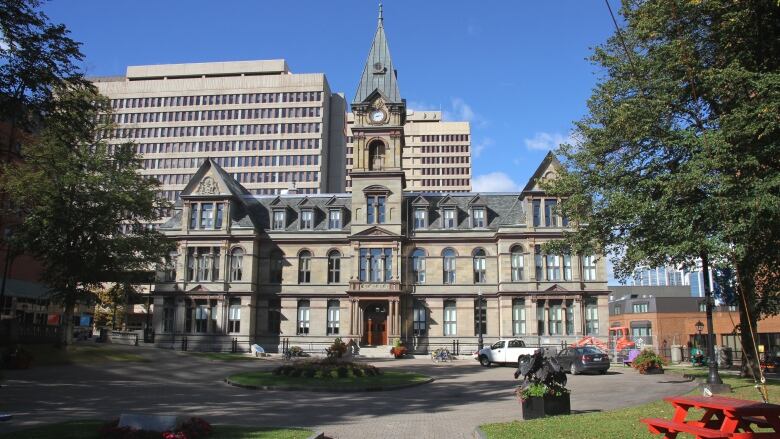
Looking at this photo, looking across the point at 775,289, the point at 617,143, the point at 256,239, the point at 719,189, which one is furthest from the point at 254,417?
the point at 256,239

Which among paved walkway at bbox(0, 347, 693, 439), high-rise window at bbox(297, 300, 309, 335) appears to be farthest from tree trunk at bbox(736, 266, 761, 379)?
high-rise window at bbox(297, 300, 309, 335)

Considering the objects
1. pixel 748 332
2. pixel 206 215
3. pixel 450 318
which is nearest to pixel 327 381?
pixel 748 332

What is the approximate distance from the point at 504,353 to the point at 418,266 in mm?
16130

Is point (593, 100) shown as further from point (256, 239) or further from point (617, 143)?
point (256, 239)

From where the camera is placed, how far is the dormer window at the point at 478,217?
51.8 meters

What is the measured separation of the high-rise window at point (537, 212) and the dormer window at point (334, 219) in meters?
16.7

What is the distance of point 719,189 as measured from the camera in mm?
18766

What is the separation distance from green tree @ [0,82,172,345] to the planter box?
29558 millimetres

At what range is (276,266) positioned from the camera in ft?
172

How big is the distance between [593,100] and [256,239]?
3351cm

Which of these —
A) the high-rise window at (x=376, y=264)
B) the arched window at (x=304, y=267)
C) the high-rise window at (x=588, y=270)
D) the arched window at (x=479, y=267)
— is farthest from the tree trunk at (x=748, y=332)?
the arched window at (x=304, y=267)

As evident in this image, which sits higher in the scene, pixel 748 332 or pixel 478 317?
pixel 478 317

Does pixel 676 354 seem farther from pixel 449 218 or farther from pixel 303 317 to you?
pixel 303 317

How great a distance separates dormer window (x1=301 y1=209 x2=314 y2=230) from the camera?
53062 millimetres
